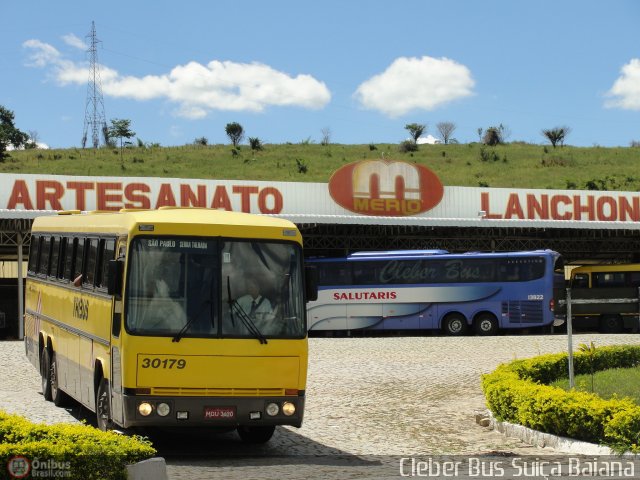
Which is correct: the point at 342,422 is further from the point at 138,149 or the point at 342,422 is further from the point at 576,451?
the point at 138,149

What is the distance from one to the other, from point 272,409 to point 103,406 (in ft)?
7.61

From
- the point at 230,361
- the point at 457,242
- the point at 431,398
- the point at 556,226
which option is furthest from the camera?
the point at 457,242

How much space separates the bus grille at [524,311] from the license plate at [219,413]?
81.7 ft

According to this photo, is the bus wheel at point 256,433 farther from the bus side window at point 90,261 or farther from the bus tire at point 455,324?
the bus tire at point 455,324

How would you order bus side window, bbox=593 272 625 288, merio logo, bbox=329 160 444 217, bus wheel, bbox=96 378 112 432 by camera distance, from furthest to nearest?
bus side window, bbox=593 272 625 288 → merio logo, bbox=329 160 444 217 → bus wheel, bbox=96 378 112 432

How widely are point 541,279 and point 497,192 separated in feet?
18.2

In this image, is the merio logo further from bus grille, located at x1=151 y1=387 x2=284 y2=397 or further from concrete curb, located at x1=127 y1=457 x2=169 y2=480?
concrete curb, located at x1=127 y1=457 x2=169 y2=480

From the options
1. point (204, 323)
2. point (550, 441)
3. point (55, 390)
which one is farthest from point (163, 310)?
point (55, 390)

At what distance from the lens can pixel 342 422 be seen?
626 inches

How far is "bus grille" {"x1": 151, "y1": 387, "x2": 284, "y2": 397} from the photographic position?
1177 centimetres

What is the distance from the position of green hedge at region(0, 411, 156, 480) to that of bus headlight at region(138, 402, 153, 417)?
219cm

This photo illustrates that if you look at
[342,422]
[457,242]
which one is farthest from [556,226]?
[342,422]

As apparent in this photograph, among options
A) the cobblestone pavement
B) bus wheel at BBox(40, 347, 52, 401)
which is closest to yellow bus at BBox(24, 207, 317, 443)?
the cobblestone pavement

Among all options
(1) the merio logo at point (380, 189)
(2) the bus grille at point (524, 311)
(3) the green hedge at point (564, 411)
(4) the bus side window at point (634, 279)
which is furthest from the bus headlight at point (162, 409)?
(4) the bus side window at point (634, 279)
